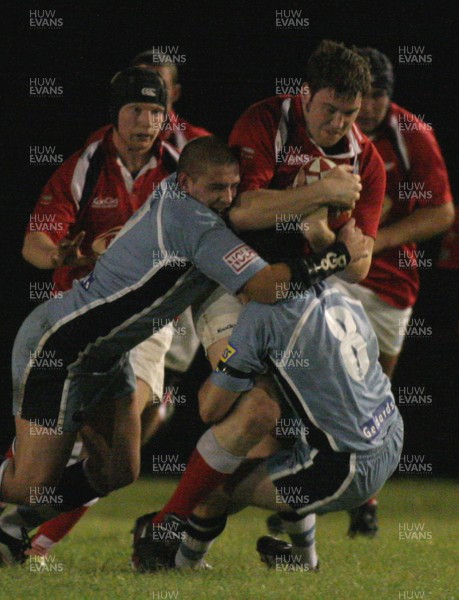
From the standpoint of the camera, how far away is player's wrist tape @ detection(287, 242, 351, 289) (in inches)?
160

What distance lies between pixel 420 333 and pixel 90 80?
3114 millimetres

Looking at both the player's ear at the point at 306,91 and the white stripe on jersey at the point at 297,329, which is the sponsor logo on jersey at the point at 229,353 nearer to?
the white stripe on jersey at the point at 297,329

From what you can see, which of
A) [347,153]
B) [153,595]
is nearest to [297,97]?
A: [347,153]

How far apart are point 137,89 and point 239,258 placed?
4.78ft

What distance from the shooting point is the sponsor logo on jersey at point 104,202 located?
5.34 meters

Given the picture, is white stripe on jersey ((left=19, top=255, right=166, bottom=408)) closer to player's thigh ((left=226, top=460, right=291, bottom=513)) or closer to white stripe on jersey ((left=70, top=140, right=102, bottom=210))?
player's thigh ((left=226, top=460, right=291, bottom=513))

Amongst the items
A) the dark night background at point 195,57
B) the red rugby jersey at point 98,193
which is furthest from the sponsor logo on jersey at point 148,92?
the dark night background at point 195,57

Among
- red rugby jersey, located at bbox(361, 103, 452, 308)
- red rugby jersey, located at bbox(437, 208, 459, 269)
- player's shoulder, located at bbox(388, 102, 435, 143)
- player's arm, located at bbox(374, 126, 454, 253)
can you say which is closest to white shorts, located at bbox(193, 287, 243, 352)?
player's arm, located at bbox(374, 126, 454, 253)

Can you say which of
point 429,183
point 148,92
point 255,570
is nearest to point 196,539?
point 255,570

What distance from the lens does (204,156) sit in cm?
417

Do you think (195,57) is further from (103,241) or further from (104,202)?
(103,241)

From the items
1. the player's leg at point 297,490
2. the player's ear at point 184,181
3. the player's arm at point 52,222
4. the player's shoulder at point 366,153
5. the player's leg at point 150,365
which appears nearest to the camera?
the player's leg at point 297,490

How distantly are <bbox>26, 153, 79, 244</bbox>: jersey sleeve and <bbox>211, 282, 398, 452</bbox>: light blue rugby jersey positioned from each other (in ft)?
4.70

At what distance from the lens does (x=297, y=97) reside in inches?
192
